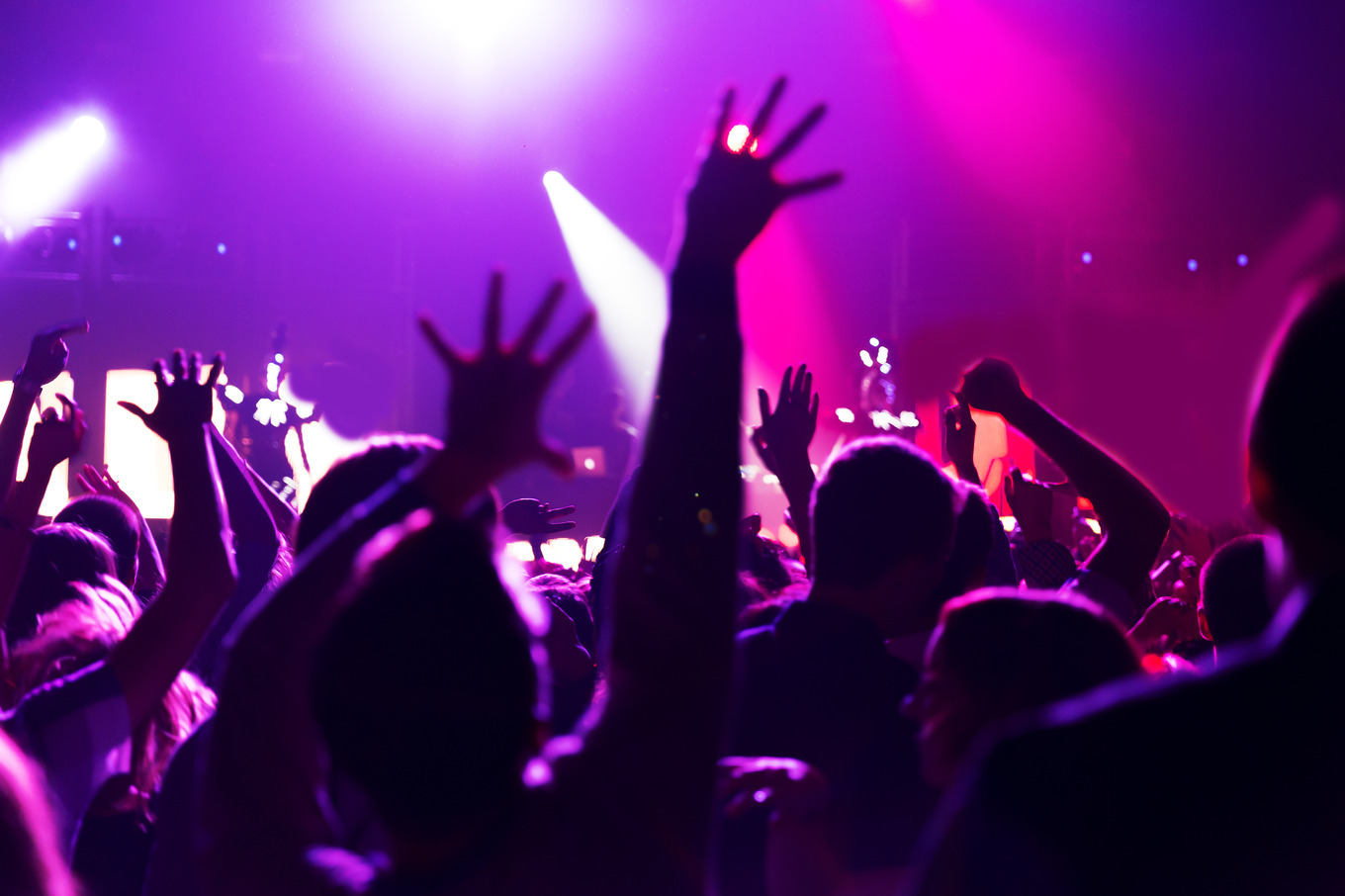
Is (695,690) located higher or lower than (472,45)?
lower

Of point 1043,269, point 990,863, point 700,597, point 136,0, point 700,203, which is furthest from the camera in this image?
point 1043,269

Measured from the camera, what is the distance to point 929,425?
13.5 metres

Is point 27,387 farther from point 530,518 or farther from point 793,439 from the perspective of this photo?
point 793,439

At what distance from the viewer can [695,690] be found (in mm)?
1001

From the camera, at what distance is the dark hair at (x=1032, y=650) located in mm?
1134

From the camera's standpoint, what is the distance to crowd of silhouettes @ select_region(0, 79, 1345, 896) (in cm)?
67

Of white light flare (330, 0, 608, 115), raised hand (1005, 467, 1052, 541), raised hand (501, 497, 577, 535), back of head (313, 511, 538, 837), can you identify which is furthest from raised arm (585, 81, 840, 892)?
white light flare (330, 0, 608, 115)

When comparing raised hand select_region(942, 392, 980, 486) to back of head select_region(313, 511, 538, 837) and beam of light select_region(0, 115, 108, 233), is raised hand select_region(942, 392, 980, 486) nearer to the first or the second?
back of head select_region(313, 511, 538, 837)

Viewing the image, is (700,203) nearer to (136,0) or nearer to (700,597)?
(700,597)

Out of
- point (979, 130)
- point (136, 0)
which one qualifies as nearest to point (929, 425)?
point (979, 130)

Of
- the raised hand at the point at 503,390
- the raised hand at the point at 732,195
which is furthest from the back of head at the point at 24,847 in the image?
the raised hand at the point at 732,195

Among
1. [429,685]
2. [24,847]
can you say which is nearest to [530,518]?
[429,685]

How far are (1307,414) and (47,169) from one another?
48.3 ft

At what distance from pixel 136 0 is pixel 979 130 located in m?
9.27
